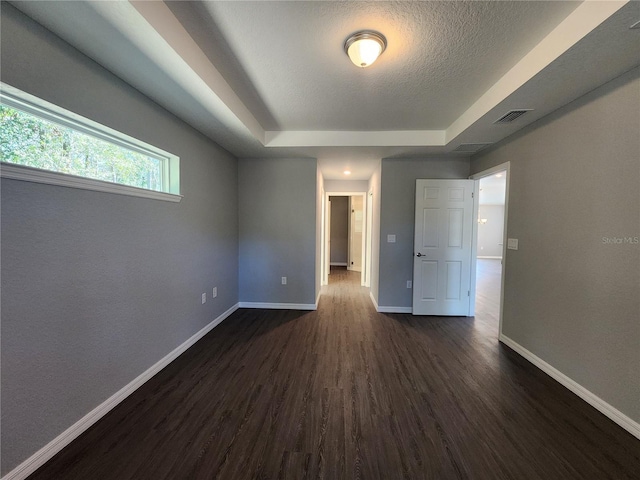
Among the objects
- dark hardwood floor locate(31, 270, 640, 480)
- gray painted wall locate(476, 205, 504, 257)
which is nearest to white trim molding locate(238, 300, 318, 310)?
dark hardwood floor locate(31, 270, 640, 480)

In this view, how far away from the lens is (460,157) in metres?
3.57

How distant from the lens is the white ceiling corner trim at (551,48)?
4.16ft

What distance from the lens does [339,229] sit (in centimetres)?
841

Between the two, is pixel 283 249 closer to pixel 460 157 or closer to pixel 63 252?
pixel 63 252

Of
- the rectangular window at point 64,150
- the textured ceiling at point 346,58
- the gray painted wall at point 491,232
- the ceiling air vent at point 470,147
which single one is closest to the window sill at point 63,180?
the rectangular window at point 64,150

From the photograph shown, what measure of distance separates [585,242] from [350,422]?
2.28 m

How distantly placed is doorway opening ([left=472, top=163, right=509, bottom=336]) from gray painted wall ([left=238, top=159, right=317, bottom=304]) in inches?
95.2

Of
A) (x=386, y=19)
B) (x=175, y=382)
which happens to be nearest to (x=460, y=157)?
(x=386, y=19)

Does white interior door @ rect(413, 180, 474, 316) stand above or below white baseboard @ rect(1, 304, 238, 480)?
above

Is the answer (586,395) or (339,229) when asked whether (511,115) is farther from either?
(339,229)

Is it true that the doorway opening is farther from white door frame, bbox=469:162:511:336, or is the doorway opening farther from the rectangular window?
the rectangular window

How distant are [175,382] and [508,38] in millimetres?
3542

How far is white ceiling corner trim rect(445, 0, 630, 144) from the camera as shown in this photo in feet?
4.16

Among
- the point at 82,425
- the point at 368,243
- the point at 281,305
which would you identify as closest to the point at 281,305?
the point at 281,305
